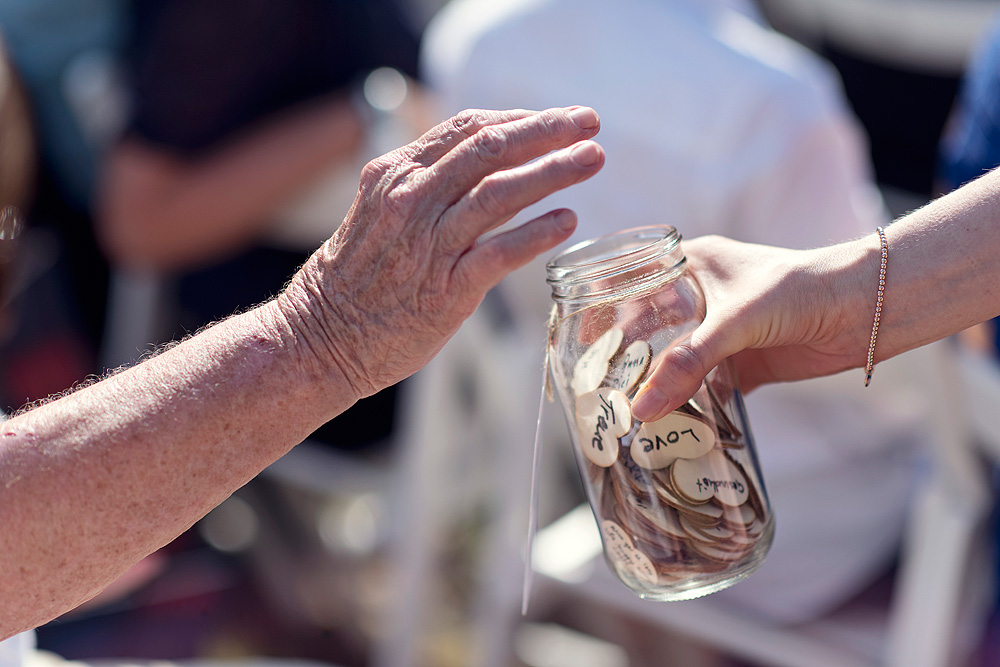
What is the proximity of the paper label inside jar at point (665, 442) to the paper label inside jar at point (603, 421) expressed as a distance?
0.01 metres

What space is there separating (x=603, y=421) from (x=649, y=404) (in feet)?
0.18

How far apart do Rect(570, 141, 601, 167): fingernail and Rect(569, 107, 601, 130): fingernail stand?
1.2 inches

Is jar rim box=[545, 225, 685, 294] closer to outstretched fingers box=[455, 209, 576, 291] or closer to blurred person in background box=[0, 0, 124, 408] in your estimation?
outstretched fingers box=[455, 209, 576, 291]

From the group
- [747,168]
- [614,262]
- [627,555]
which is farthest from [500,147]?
[747,168]

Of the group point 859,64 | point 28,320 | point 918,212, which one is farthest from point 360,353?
point 859,64

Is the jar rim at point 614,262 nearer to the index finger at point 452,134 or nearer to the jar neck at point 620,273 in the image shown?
the jar neck at point 620,273

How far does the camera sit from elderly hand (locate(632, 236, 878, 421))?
0.67 m

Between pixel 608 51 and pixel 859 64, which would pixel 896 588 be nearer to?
pixel 608 51

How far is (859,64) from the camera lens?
11.3 ft

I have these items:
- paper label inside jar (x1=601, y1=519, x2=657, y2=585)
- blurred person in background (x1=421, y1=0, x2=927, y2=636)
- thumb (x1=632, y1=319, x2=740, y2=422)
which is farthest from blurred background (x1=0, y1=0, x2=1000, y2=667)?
thumb (x1=632, y1=319, x2=740, y2=422)

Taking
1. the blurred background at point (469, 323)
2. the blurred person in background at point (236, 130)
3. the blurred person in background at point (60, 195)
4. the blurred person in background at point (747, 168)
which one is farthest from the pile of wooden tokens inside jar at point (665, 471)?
the blurred person in background at point (60, 195)

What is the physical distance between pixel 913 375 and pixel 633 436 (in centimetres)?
72

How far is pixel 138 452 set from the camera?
2.30 feet

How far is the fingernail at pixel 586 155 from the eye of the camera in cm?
67
